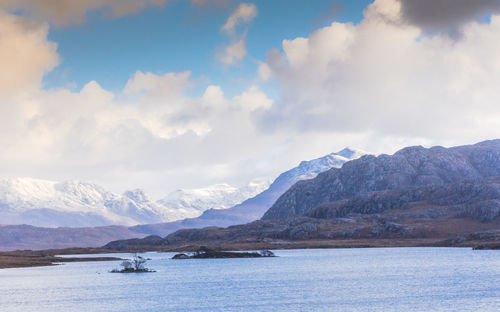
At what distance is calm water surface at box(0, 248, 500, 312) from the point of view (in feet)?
354

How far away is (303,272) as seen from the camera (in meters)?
173

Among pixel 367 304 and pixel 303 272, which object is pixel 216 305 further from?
pixel 303 272

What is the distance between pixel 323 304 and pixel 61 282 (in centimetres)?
8263

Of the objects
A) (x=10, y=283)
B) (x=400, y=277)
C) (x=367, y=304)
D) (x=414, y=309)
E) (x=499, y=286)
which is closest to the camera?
(x=414, y=309)

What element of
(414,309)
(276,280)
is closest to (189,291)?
(276,280)

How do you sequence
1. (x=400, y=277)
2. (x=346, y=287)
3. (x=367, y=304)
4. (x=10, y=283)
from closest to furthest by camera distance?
(x=367, y=304) < (x=346, y=287) < (x=400, y=277) < (x=10, y=283)

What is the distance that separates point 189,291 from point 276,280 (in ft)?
A: 77.5

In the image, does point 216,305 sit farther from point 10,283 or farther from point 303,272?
point 10,283

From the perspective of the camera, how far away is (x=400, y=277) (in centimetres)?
14688

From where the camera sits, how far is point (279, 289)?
132250mm

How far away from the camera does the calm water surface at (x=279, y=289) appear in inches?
4247

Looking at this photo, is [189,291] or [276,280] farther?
[276,280]

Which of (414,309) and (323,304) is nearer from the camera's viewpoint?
(414,309)

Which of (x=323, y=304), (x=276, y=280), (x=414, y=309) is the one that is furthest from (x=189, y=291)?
(x=414, y=309)
